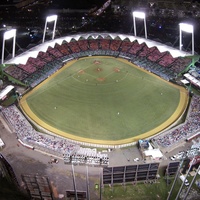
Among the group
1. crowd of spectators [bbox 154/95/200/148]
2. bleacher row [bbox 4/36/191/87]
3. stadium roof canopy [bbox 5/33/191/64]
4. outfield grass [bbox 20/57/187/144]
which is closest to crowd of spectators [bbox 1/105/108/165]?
outfield grass [bbox 20/57/187/144]

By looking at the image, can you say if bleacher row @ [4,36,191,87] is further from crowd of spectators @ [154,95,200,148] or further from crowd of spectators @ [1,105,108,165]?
crowd of spectators @ [154,95,200,148]

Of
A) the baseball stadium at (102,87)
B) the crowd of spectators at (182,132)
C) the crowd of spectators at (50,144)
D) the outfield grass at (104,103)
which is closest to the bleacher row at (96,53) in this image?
the baseball stadium at (102,87)

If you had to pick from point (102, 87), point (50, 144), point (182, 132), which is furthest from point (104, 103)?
point (182, 132)

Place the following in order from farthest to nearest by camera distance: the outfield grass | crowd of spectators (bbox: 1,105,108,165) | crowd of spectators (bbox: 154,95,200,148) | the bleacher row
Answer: the bleacher row
the outfield grass
crowd of spectators (bbox: 154,95,200,148)
crowd of spectators (bbox: 1,105,108,165)

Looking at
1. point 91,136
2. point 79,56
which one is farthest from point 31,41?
point 91,136

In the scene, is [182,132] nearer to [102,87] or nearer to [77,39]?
[102,87]

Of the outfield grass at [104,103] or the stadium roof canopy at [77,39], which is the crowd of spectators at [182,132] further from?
the stadium roof canopy at [77,39]

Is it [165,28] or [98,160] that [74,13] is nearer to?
[165,28]
